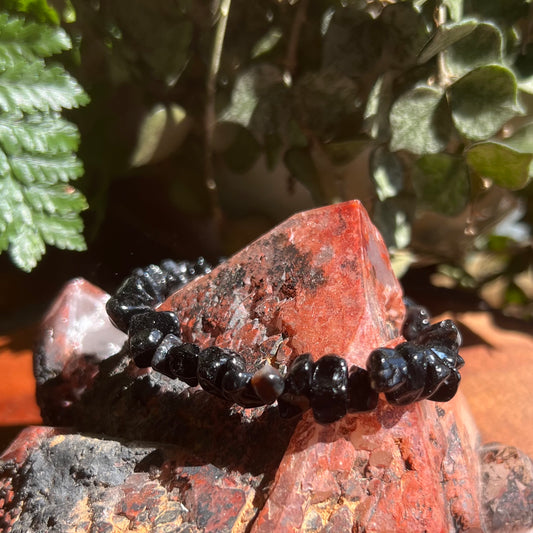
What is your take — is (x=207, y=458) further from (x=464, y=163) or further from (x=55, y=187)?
(x=464, y=163)

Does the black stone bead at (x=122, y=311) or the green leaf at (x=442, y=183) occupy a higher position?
the black stone bead at (x=122, y=311)

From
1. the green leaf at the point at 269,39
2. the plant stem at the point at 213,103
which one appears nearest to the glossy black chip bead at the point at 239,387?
the plant stem at the point at 213,103

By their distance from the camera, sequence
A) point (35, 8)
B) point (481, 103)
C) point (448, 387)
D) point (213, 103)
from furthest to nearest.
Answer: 1. point (213, 103)
2. point (481, 103)
3. point (35, 8)
4. point (448, 387)

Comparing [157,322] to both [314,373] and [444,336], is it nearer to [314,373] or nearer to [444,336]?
[314,373]

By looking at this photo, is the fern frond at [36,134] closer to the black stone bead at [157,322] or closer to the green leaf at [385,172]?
the black stone bead at [157,322]

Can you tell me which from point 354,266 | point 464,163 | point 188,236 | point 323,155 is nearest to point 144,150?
point 188,236

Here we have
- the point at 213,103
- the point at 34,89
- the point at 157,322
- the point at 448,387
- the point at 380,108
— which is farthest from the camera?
the point at 213,103

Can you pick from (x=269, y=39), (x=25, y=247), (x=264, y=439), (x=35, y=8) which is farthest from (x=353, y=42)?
(x=264, y=439)
